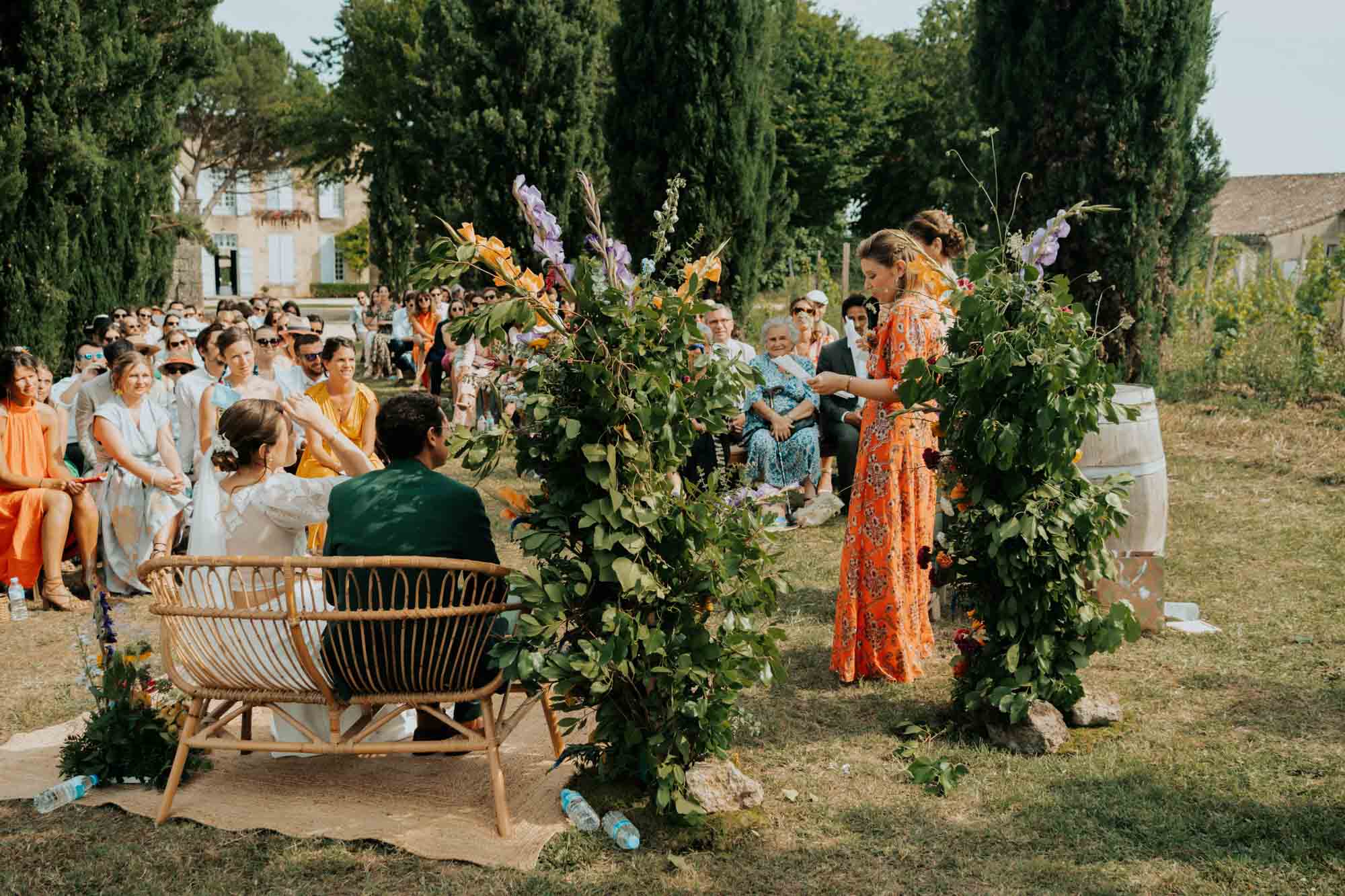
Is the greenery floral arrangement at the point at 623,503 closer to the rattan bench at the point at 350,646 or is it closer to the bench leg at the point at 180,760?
the rattan bench at the point at 350,646

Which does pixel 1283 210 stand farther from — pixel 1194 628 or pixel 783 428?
pixel 1194 628

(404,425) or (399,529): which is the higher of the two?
(404,425)

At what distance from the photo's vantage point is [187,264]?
3316cm

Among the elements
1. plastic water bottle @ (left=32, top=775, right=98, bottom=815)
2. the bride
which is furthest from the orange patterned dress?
plastic water bottle @ (left=32, top=775, right=98, bottom=815)

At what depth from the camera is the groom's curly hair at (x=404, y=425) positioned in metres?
4.01

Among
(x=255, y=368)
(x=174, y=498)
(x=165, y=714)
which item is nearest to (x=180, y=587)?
(x=165, y=714)

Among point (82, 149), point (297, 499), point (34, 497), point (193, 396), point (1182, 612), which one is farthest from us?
point (82, 149)

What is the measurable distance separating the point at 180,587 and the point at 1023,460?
2884 mm

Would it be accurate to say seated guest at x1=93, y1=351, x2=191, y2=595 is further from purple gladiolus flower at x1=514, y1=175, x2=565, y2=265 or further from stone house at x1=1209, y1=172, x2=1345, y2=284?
stone house at x1=1209, y1=172, x2=1345, y2=284

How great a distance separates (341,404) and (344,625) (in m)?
3.18

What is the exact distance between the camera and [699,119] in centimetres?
1413

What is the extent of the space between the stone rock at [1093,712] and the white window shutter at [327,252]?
56.4m

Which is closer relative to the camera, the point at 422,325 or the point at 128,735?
the point at 128,735

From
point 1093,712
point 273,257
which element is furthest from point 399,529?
point 273,257
